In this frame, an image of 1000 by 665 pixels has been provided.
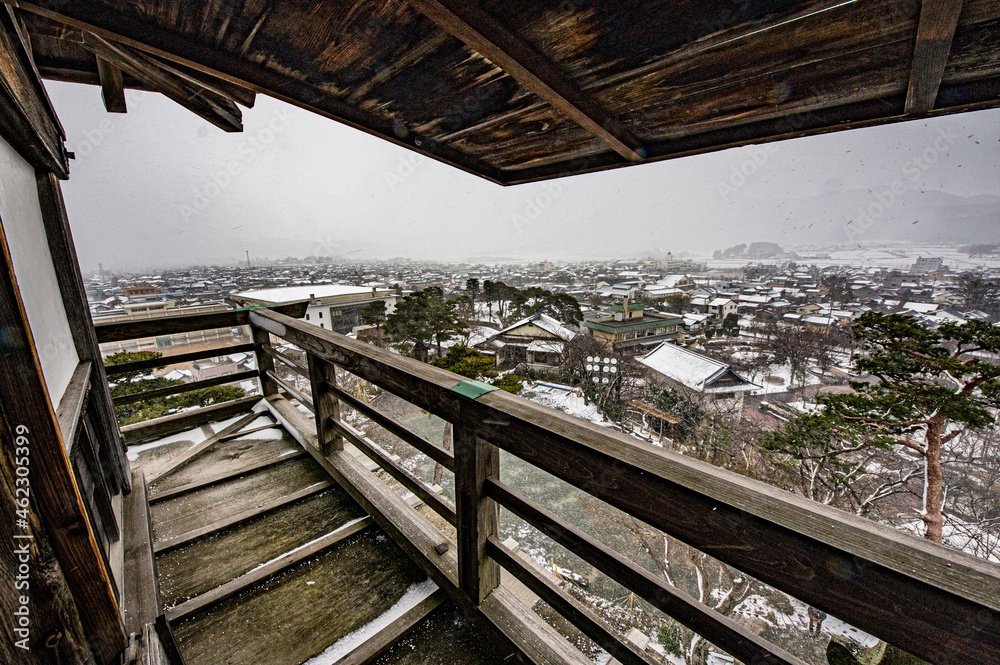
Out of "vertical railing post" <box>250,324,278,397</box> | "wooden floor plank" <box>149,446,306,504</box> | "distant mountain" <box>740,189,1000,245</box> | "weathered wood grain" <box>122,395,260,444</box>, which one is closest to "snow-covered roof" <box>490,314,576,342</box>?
"distant mountain" <box>740,189,1000,245</box>

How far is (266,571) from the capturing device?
4.35 ft

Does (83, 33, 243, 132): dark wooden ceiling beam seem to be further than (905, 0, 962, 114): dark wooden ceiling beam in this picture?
Yes

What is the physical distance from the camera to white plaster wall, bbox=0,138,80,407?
36.3 inches

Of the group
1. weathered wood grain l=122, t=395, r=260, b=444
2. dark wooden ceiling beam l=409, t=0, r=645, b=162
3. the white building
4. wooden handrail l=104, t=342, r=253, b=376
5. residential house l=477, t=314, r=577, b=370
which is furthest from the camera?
residential house l=477, t=314, r=577, b=370

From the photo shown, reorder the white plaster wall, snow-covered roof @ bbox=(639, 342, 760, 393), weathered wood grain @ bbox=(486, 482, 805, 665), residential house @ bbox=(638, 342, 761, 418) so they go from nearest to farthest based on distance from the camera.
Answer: weathered wood grain @ bbox=(486, 482, 805, 665) < the white plaster wall < residential house @ bbox=(638, 342, 761, 418) < snow-covered roof @ bbox=(639, 342, 760, 393)

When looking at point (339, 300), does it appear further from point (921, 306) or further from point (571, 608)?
point (921, 306)

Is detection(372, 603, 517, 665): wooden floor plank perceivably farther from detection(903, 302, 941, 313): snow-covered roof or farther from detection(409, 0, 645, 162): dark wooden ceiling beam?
detection(903, 302, 941, 313): snow-covered roof

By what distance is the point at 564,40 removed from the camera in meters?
0.86

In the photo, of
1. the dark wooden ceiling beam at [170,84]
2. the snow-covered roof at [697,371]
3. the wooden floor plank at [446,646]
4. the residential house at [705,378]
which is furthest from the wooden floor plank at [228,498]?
the snow-covered roof at [697,371]

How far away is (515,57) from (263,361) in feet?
8.61

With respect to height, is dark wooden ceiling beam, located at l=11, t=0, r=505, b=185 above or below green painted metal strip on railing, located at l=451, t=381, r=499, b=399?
above

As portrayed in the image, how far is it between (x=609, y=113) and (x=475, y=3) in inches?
23.8

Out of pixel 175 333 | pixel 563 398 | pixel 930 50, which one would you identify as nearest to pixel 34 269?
pixel 175 333

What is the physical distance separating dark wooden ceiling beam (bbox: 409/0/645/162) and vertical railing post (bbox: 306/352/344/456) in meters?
1.44
